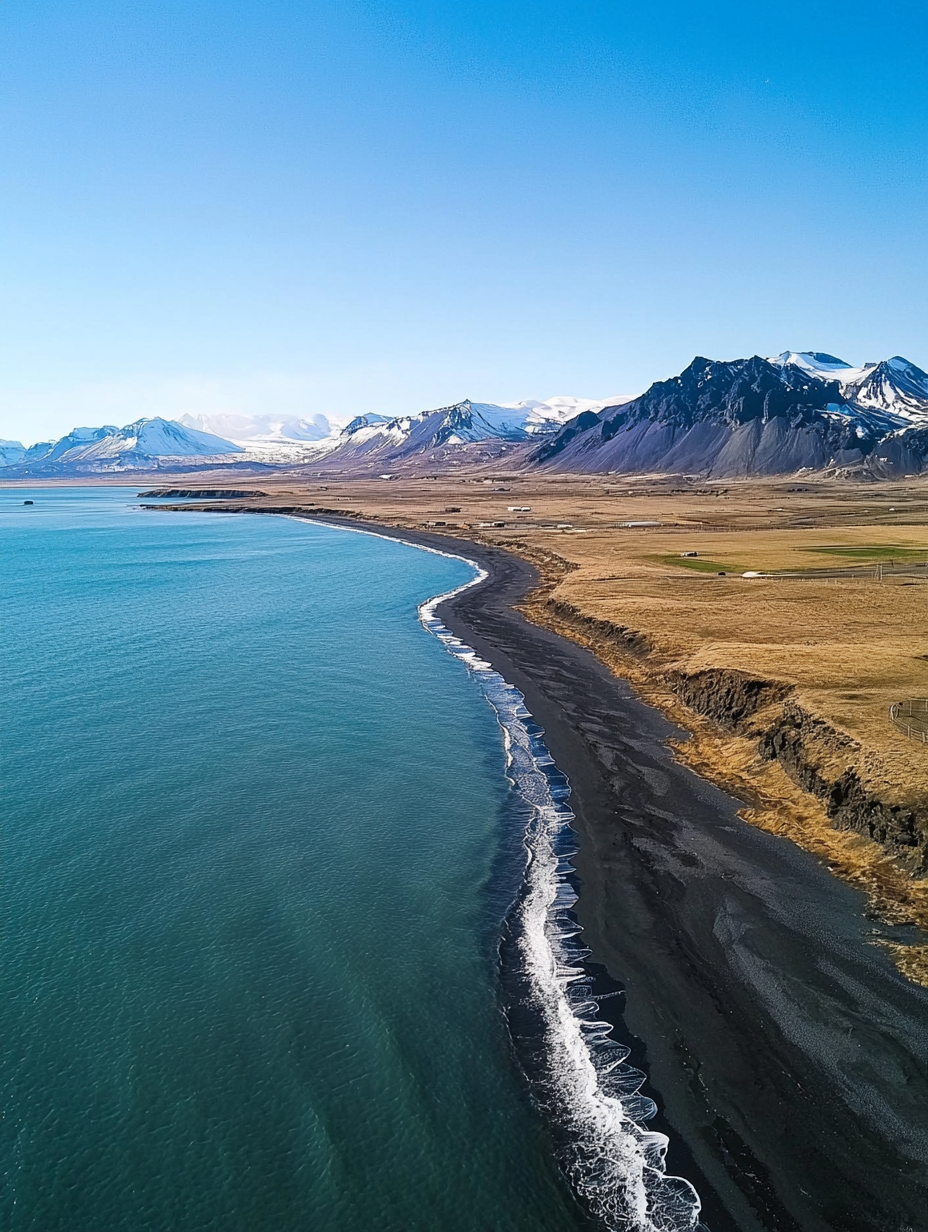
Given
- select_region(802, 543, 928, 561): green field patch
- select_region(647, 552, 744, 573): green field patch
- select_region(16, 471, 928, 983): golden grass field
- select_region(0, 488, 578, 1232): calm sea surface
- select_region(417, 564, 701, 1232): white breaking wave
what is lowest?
select_region(417, 564, 701, 1232): white breaking wave

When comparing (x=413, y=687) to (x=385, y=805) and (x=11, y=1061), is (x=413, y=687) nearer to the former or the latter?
(x=385, y=805)

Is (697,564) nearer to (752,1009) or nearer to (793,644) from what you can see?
(793,644)

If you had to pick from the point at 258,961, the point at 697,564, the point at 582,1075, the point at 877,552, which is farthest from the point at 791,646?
the point at 877,552

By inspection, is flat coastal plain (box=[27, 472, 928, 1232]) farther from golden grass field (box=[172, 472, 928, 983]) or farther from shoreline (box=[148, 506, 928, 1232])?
golden grass field (box=[172, 472, 928, 983])

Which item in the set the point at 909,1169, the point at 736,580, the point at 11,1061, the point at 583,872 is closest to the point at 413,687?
the point at 583,872

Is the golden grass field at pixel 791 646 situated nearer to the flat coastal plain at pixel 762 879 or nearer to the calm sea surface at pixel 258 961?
the flat coastal plain at pixel 762 879

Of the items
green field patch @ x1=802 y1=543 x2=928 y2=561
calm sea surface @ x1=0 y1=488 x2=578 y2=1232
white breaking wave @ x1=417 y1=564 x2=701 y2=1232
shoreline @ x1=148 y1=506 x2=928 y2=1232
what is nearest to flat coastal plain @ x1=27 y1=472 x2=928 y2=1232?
shoreline @ x1=148 y1=506 x2=928 y2=1232
